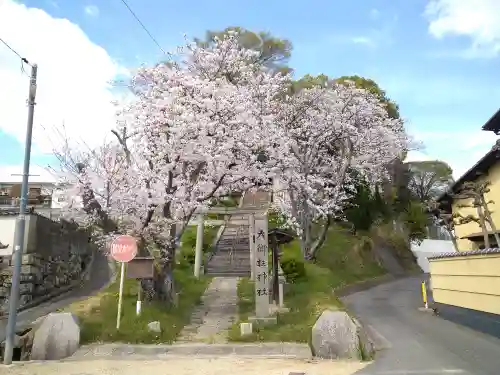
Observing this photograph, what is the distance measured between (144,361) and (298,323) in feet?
15.1

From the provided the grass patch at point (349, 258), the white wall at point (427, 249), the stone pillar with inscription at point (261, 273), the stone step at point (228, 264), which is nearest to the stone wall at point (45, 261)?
the stone step at point (228, 264)

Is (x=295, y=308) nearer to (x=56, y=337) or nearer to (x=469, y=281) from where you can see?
(x=469, y=281)

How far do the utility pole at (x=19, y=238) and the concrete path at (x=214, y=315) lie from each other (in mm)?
3966

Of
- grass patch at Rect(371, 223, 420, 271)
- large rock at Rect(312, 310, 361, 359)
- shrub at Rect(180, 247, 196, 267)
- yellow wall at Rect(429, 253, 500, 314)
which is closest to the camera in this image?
large rock at Rect(312, 310, 361, 359)

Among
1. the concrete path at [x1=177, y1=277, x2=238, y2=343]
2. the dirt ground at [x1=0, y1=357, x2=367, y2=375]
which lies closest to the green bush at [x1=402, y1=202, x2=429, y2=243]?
the concrete path at [x1=177, y1=277, x2=238, y2=343]

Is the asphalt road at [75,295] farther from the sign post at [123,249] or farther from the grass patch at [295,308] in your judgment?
the grass patch at [295,308]

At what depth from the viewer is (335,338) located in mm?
10102

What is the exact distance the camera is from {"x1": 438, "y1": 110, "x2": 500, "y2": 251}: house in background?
627 inches

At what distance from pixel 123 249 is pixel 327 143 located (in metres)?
17.2

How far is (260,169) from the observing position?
15648mm

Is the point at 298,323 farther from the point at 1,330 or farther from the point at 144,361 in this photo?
the point at 1,330

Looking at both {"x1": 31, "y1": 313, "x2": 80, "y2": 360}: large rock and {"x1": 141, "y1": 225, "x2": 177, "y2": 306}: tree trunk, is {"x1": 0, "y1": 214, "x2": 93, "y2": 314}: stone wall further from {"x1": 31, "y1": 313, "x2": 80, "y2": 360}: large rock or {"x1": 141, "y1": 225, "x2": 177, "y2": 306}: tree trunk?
{"x1": 31, "y1": 313, "x2": 80, "y2": 360}: large rock

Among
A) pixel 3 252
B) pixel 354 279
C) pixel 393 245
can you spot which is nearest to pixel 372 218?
pixel 393 245

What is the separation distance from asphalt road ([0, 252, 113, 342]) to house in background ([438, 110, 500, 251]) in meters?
16.2
